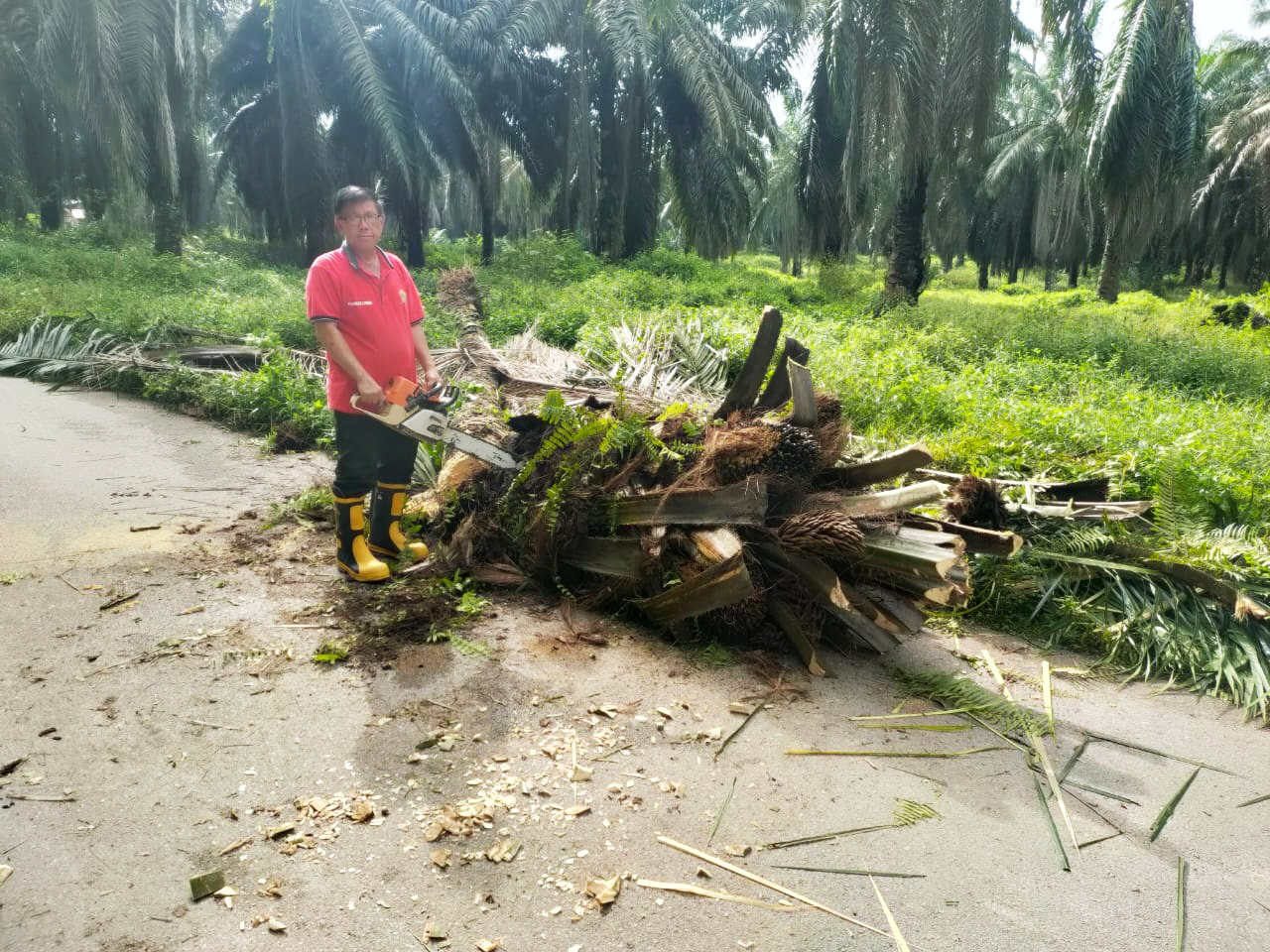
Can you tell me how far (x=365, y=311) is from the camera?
14.1ft

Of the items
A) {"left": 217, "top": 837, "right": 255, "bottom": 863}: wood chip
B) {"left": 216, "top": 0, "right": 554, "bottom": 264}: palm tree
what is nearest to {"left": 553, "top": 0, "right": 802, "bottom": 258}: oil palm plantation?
{"left": 216, "top": 0, "right": 554, "bottom": 264}: palm tree

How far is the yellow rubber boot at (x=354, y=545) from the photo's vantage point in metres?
4.41

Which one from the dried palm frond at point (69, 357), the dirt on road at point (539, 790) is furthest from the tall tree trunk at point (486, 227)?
the dirt on road at point (539, 790)

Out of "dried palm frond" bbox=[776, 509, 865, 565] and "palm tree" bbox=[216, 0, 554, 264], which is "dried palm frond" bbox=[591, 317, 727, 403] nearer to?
"dried palm frond" bbox=[776, 509, 865, 565]

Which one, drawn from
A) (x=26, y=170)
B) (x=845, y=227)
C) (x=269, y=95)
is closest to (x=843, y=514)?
(x=845, y=227)

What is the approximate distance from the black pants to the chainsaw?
0.32 feet

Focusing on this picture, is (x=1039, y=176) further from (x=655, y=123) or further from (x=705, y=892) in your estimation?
(x=705, y=892)

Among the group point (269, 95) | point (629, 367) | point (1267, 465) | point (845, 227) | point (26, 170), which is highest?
point (269, 95)

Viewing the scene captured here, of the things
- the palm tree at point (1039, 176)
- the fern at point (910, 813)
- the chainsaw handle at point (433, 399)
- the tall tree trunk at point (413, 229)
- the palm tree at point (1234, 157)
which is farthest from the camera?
the palm tree at point (1039, 176)

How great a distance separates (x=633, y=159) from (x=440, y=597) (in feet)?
74.2

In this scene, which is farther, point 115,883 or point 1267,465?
point 1267,465

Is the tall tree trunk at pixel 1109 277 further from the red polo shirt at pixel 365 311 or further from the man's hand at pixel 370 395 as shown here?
the man's hand at pixel 370 395

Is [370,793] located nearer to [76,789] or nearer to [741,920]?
[76,789]

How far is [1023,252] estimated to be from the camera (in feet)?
143
